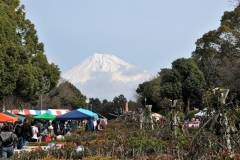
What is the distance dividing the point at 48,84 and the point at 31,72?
10.2 meters

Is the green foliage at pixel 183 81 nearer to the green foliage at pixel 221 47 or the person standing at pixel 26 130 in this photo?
the green foliage at pixel 221 47

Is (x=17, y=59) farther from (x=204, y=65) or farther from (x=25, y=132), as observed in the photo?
(x=204, y=65)

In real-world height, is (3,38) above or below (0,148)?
above

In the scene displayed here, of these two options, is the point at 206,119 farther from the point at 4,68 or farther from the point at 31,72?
the point at 31,72

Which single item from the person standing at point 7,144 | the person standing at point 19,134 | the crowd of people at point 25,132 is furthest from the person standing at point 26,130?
the person standing at point 7,144

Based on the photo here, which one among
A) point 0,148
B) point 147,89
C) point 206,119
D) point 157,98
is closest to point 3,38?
point 0,148

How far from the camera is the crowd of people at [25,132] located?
1352 centimetres

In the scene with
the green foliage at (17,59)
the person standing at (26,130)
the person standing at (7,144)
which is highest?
the green foliage at (17,59)

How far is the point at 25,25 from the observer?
126ft

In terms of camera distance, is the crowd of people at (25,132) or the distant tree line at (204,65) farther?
the distant tree line at (204,65)

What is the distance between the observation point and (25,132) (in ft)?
75.0

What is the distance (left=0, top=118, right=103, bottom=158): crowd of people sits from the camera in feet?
44.4

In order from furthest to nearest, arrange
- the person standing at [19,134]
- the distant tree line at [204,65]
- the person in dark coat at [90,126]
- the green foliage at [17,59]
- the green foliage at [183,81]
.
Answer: the green foliage at [183,81] → the distant tree line at [204,65] → the green foliage at [17,59] → the person in dark coat at [90,126] → the person standing at [19,134]

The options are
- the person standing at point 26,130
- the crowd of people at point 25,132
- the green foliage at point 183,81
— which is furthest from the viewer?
the green foliage at point 183,81
